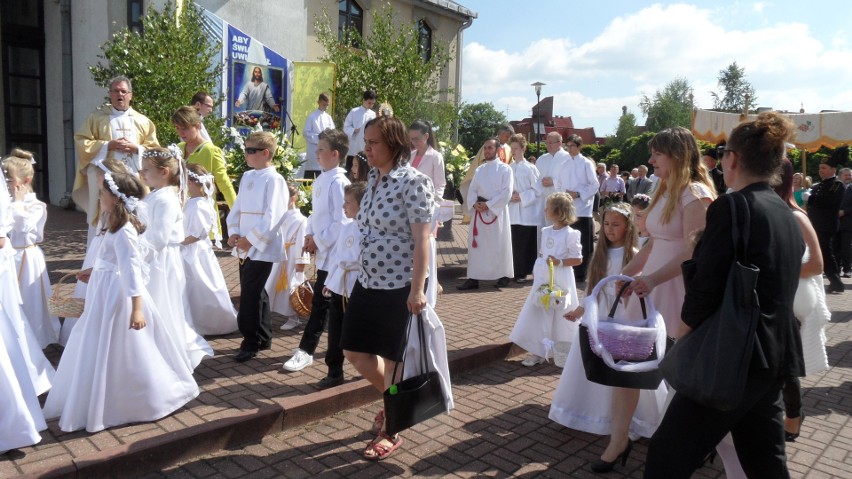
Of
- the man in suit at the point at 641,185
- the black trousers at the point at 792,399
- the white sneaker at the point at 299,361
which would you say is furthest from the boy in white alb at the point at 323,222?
the man in suit at the point at 641,185

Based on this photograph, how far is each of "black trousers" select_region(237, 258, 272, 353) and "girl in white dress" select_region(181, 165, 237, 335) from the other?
66 centimetres

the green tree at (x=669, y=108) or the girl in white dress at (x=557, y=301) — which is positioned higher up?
the green tree at (x=669, y=108)

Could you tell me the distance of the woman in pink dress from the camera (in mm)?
3811

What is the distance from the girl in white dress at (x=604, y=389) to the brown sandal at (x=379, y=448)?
1.17 meters

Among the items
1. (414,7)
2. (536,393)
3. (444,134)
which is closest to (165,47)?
(536,393)

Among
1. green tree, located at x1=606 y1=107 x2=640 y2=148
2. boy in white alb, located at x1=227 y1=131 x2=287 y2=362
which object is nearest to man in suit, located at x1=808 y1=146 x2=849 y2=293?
boy in white alb, located at x1=227 y1=131 x2=287 y2=362

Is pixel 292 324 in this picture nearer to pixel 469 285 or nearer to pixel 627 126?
pixel 469 285

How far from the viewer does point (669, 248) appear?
154 inches

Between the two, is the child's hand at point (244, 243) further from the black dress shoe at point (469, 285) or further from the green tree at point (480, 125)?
the green tree at point (480, 125)

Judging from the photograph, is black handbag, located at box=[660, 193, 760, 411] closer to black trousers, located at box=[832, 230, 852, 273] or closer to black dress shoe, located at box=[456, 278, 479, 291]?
black dress shoe, located at box=[456, 278, 479, 291]

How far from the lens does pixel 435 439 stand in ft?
14.5

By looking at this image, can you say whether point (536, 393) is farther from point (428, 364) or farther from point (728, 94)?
point (728, 94)

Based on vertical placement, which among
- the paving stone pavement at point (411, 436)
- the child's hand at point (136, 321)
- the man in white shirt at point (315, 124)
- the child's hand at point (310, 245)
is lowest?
the paving stone pavement at point (411, 436)

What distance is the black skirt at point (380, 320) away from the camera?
388 cm
